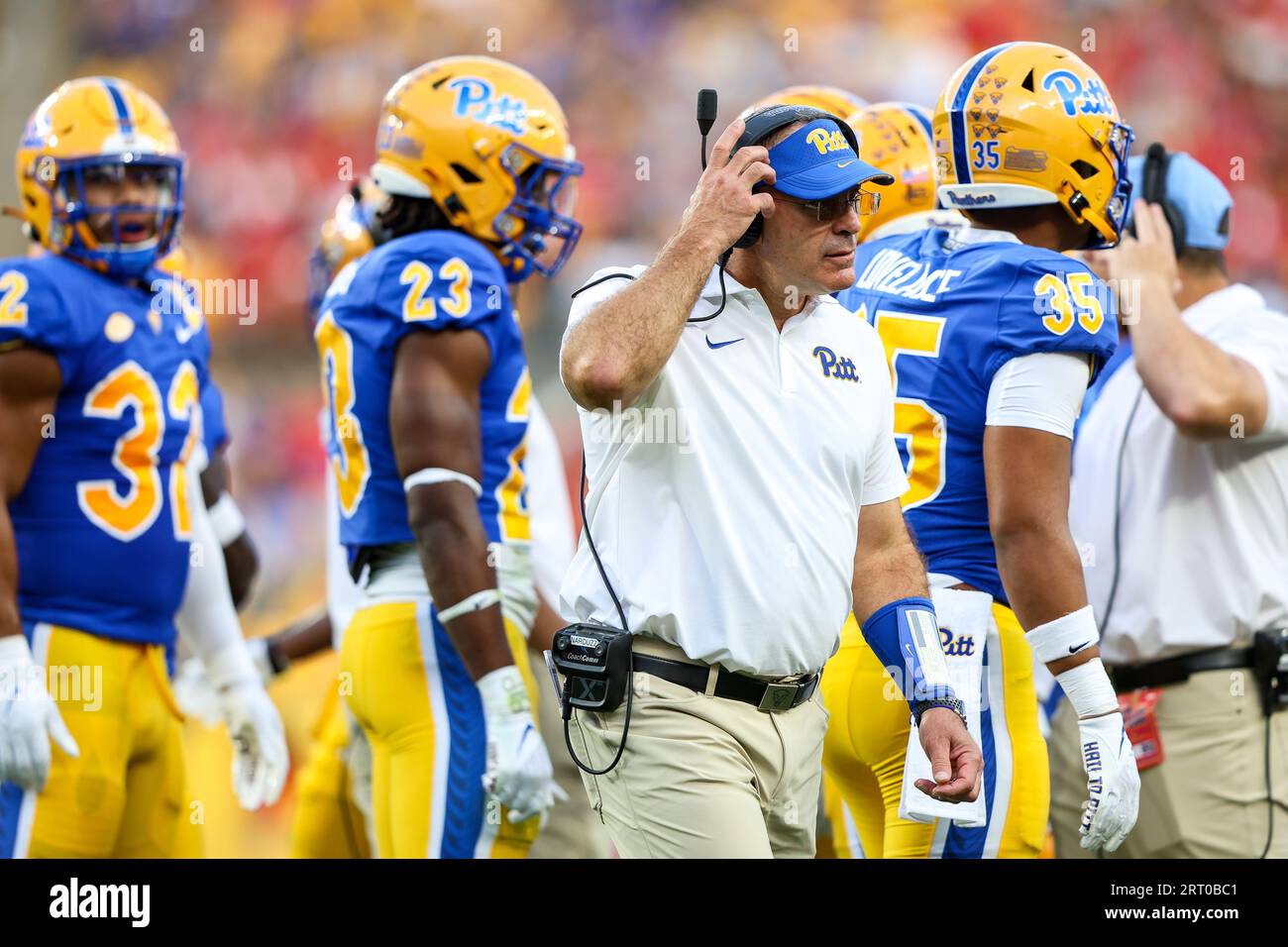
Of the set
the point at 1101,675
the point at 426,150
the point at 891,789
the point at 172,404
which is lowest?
the point at 891,789

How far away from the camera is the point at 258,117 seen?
817 centimetres

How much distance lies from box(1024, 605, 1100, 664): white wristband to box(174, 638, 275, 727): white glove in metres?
2.62

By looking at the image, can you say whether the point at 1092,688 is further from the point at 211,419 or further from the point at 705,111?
the point at 211,419

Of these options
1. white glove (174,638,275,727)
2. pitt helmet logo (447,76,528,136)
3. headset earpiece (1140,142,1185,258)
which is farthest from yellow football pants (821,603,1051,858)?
white glove (174,638,275,727)

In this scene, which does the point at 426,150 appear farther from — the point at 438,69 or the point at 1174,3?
the point at 1174,3

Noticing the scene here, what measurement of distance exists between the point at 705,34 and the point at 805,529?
602 cm

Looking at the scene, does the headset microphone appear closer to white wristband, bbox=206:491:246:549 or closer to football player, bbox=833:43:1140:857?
football player, bbox=833:43:1140:857

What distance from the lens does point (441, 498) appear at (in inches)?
150

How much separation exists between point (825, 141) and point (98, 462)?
210 centimetres

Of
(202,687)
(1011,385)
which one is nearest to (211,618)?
(202,687)

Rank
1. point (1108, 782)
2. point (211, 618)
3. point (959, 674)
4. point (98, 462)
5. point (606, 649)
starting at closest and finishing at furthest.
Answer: point (606, 649) < point (1108, 782) < point (959, 674) < point (98, 462) < point (211, 618)

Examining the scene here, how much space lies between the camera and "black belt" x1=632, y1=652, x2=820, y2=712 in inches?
105

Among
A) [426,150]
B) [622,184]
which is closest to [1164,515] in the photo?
[426,150]

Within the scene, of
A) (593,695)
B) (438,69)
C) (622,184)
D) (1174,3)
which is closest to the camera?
(593,695)
